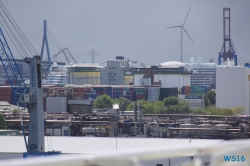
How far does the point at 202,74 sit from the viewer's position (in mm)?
135375

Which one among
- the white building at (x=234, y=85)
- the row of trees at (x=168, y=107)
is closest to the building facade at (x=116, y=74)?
the row of trees at (x=168, y=107)

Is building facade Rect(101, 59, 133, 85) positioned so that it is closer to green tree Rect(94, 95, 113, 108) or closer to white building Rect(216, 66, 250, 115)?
green tree Rect(94, 95, 113, 108)

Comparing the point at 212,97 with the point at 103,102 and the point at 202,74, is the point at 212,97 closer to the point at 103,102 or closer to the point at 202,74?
the point at 103,102

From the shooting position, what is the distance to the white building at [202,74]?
131000 millimetres

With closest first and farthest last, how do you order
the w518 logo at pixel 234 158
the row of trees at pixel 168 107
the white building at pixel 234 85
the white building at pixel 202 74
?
the w518 logo at pixel 234 158
the row of trees at pixel 168 107
the white building at pixel 234 85
the white building at pixel 202 74

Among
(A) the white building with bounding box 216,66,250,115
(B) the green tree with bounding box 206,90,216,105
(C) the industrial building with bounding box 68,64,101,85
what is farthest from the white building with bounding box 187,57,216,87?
(A) the white building with bounding box 216,66,250,115

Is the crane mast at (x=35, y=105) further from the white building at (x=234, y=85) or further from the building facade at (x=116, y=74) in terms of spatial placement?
the building facade at (x=116, y=74)

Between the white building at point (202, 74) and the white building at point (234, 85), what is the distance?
6837 centimetres

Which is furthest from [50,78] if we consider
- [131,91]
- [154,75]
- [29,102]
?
[29,102]

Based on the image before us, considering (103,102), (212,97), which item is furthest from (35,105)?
(212,97)

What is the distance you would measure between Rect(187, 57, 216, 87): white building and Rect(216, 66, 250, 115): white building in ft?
224

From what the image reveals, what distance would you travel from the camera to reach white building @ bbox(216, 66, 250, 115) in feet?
189

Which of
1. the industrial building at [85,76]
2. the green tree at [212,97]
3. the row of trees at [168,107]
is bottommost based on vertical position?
the row of trees at [168,107]

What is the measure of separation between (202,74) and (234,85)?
78114mm
